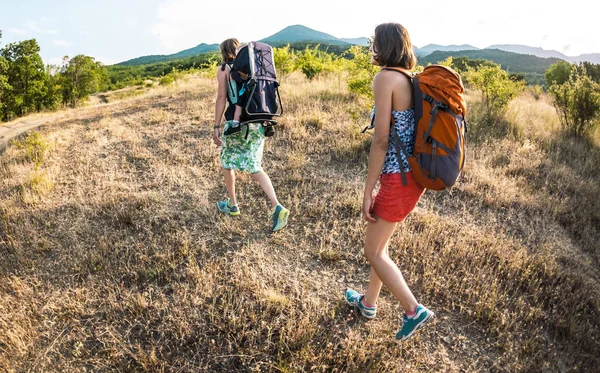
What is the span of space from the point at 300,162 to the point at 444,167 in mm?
3864

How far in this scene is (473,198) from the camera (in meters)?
4.96

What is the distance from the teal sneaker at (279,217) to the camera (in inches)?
152

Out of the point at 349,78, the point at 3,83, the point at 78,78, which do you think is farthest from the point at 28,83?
the point at 349,78

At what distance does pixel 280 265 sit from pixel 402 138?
1986mm

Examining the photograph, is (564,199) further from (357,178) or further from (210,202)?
(210,202)

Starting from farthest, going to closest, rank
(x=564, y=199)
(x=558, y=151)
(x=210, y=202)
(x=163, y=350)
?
(x=558, y=151)
(x=564, y=199)
(x=210, y=202)
(x=163, y=350)

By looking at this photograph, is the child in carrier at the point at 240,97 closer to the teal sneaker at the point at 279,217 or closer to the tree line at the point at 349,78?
the teal sneaker at the point at 279,217

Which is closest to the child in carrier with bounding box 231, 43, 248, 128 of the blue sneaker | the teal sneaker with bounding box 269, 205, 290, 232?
the teal sneaker with bounding box 269, 205, 290, 232

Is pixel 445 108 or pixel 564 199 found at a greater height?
pixel 445 108

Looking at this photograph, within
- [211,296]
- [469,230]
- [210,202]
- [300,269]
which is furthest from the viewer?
[210,202]

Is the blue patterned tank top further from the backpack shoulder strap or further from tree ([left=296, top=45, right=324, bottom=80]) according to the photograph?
tree ([left=296, top=45, right=324, bottom=80])

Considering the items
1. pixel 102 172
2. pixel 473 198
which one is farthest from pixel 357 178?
pixel 102 172

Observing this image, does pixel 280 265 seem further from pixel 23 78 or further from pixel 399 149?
pixel 23 78

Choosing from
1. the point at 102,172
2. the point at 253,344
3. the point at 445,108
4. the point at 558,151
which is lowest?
the point at 253,344
